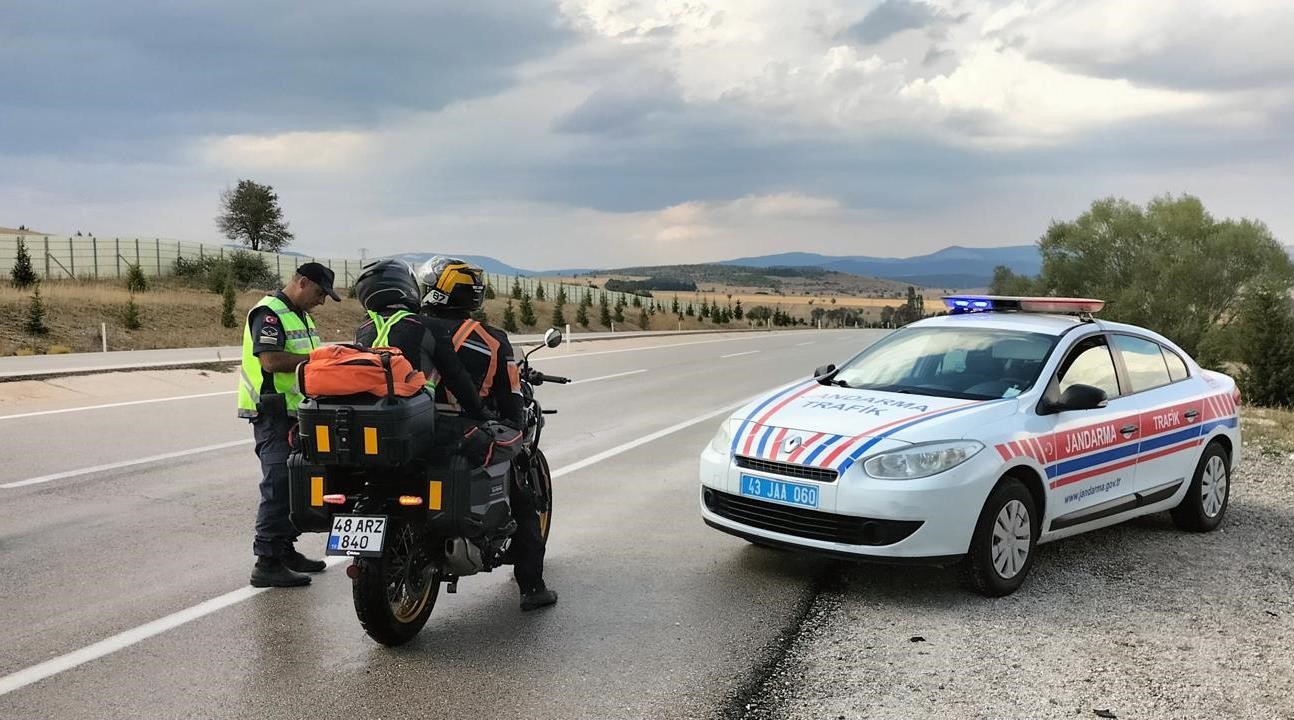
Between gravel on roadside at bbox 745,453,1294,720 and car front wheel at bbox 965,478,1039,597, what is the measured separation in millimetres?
113

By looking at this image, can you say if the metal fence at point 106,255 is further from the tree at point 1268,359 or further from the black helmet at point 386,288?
the black helmet at point 386,288

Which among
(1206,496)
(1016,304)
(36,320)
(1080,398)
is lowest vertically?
(1206,496)

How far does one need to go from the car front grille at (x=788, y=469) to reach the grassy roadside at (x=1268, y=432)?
7.65 meters

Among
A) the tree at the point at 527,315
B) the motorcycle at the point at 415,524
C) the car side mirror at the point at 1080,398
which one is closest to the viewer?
the motorcycle at the point at 415,524

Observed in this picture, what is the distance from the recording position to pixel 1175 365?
24.3 feet

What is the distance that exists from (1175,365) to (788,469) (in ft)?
11.4

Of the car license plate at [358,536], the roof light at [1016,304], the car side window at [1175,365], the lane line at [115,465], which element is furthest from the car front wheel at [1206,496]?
the lane line at [115,465]

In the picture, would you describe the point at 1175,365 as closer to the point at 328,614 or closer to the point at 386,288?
the point at 386,288

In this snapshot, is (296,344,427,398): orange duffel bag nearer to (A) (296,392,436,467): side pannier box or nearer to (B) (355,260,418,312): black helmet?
(A) (296,392,436,467): side pannier box

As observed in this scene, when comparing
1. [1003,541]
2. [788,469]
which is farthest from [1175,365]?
[788,469]

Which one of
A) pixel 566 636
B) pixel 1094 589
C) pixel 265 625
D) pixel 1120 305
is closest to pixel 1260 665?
pixel 1094 589

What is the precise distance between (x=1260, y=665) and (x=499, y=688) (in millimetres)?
3429

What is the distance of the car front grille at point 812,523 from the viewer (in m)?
5.45

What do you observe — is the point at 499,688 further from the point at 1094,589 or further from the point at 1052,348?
the point at 1052,348
